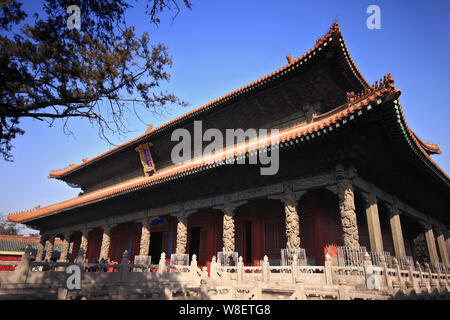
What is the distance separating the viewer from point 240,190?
403 inches

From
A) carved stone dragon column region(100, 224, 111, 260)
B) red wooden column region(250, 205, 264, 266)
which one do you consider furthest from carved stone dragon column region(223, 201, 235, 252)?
carved stone dragon column region(100, 224, 111, 260)

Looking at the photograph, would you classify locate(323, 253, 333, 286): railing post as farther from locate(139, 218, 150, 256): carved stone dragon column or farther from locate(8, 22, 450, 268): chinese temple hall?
locate(139, 218, 150, 256): carved stone dragon column

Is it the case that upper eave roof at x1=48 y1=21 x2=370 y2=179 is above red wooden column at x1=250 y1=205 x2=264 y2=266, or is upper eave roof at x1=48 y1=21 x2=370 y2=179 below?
above

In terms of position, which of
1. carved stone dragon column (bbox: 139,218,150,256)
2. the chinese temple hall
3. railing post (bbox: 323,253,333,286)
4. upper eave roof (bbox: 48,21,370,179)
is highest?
upper eave roof (bbox: 48,21,370,179)

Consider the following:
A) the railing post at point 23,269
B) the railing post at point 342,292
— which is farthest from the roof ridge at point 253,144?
the railing post at point 23,269

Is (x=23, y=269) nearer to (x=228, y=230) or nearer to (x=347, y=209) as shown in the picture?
(x=228, y=230)

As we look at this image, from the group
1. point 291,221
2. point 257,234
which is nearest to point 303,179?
point 291,221

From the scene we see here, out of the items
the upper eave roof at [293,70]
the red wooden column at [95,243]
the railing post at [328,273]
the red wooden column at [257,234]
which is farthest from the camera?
the red wooden column at [95,243]

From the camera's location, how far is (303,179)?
28.7 ft

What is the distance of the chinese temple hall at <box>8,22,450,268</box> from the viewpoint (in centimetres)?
762

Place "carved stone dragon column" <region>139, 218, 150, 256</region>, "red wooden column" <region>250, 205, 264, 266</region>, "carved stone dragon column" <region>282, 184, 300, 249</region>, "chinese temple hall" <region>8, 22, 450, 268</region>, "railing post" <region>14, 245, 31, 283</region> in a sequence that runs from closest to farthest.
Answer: "railing post" <region>14, 245, 31, 283</region> → "chinese temple hall" <region>8, 22, 450, 268</region> → "carved stone dragon column" <region>282, 184, 300, 249</region> → "red wooden column" <region>250, 205, 264, 266</region> → "carved stone dragon column" <region>139, 218, 150, 256</region>

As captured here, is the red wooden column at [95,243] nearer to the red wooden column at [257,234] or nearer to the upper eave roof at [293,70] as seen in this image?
the upper eave roof at [293,70]

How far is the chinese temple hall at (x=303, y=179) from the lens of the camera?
7.62 meters
